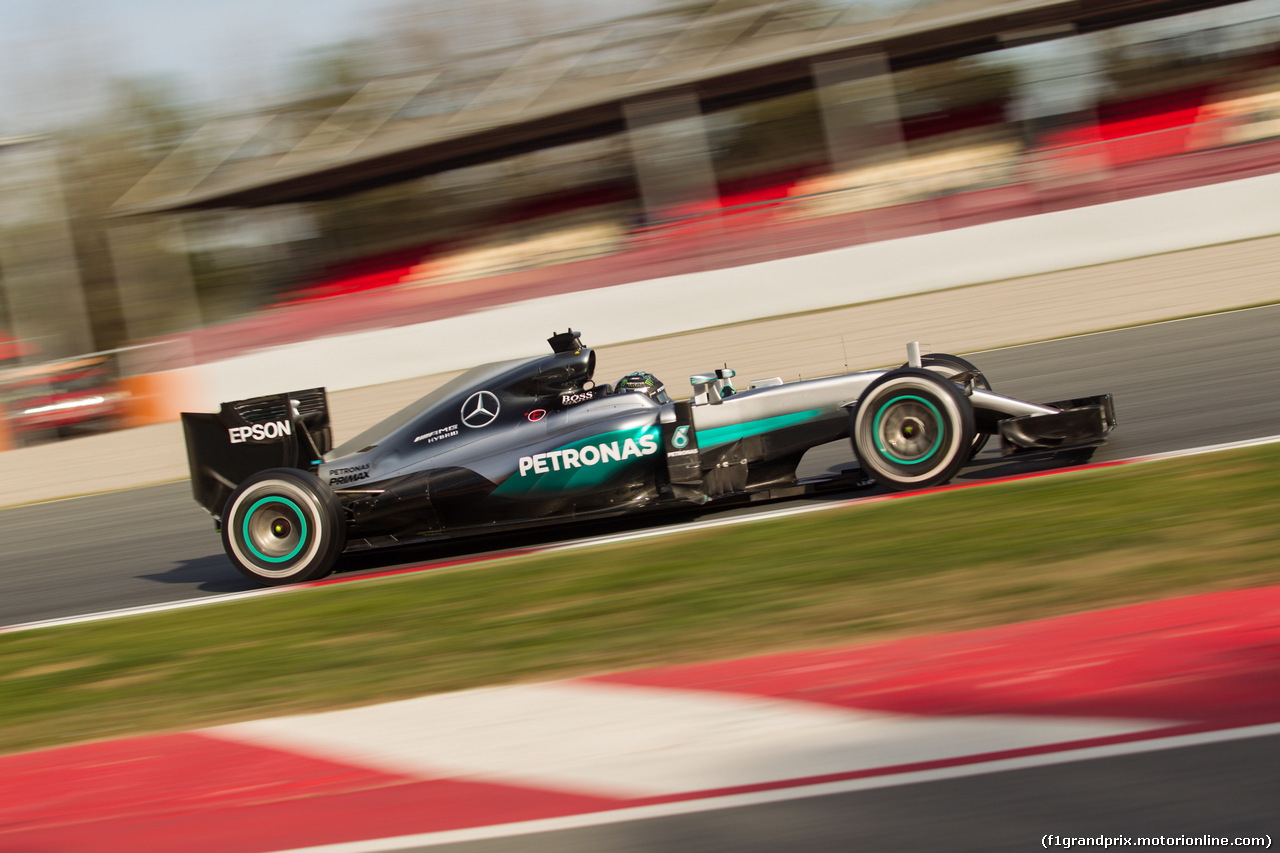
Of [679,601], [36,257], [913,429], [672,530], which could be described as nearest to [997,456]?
[913,429]

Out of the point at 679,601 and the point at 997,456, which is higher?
the point at 997,456

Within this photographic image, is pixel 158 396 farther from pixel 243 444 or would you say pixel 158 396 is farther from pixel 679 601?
pixel 679 601

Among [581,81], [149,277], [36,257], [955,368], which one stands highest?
[36,257]

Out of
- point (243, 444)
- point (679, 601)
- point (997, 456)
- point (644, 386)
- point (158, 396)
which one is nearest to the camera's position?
point (679, 601)

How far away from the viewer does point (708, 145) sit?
1936 centimetres

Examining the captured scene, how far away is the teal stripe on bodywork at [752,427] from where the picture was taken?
6.09 m

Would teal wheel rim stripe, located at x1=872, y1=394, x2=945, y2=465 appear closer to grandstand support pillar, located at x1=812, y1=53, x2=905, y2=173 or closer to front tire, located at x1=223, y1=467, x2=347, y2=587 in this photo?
front tire, located at x1=223, y1=467, x2=347, y2=587

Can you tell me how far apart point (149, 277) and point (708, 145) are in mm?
21298

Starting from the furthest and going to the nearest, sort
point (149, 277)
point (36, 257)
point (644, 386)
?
1. point (149, 277)
2. point (36, 257)
3. point (644, 386)

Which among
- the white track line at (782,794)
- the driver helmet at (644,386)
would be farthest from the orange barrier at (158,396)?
the white track line at (782,794)

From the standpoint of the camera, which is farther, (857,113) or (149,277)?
(149,277)

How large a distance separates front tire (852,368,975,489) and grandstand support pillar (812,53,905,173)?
13.3m

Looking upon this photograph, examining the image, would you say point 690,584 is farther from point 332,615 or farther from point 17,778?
point 17,778

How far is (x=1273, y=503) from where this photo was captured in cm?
481
